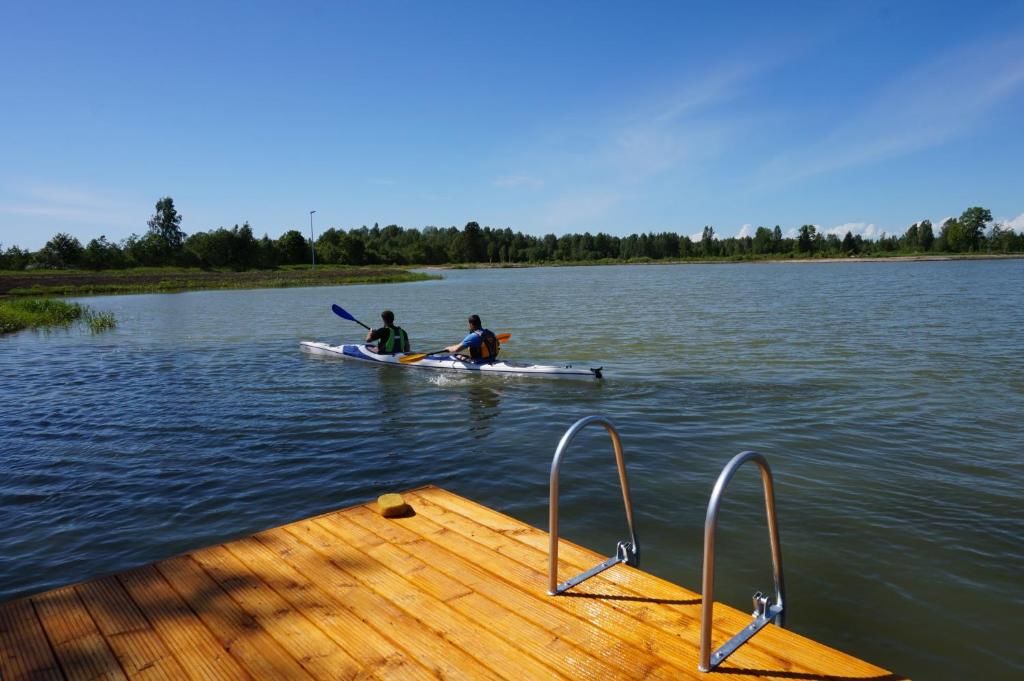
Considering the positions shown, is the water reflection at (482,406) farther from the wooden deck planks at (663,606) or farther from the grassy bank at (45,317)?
the grassy bank at (45,317)

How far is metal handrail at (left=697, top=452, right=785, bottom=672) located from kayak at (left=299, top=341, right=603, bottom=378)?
10003 millimetres

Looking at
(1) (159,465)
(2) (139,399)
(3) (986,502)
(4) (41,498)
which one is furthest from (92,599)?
(2) (139,399)

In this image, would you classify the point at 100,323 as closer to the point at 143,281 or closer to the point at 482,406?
the point at 482,406

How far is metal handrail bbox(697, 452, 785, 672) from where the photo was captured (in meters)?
3.07

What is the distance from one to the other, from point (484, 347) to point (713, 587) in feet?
38.8

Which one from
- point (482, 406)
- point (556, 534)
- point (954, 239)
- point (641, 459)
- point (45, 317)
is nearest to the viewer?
point (556, 534)

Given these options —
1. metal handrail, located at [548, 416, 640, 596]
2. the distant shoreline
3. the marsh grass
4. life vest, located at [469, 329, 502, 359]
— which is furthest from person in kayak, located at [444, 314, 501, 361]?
the distant shoreline

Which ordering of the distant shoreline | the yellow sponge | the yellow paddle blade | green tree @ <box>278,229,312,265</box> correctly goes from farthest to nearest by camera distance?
the distant shoreline, green tree @ <box>278,229,312,265</box>, the yellow paddle blade, the yellow sponge

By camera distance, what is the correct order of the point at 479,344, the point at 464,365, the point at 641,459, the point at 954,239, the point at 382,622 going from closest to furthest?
the point at 382,622 → the point at 641,459 → the point at 479,344 → the point at 464,365 → the point at 954,239

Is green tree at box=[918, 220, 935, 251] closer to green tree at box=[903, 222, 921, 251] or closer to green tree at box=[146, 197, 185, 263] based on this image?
green tree at box=[903, 222, 921, 251]

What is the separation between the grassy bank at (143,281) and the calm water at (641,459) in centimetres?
3779

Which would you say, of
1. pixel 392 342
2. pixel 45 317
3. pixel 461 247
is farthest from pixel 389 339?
pixel 461 247

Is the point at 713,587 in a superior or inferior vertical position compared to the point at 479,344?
superior

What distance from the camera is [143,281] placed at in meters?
61.9
